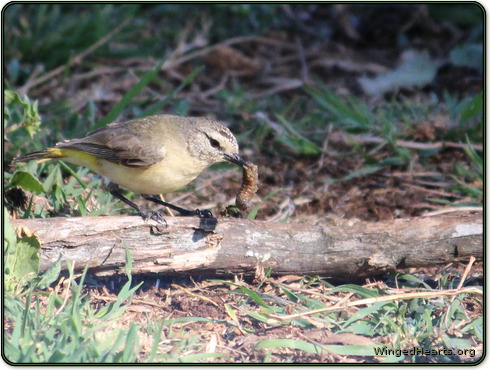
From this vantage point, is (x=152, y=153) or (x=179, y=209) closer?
(x=152, y=153)

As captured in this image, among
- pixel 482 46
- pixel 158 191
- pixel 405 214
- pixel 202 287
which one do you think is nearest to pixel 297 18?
pixel 482 46

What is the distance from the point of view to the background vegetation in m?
3.87

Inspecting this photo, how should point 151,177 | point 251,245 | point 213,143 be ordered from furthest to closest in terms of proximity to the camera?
point 213,143 → point 151,177 → point 251,245

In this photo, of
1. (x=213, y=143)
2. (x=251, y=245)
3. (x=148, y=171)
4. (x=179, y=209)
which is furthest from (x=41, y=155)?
(x=251, y=245)

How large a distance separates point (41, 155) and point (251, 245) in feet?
6.36

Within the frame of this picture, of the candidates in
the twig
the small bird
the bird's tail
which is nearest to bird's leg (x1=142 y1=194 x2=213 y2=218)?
the small bird

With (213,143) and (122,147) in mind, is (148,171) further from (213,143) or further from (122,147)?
(213,143)

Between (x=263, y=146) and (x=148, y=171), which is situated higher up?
(x=148, y=171)

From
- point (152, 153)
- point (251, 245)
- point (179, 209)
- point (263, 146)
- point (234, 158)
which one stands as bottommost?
point (263, 146)

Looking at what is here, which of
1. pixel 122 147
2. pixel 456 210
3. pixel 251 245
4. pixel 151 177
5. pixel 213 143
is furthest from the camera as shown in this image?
pixel 456 210

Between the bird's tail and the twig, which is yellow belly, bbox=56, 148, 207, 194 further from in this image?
the twig

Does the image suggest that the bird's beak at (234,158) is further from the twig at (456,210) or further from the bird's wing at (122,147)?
the twig at (456,210)

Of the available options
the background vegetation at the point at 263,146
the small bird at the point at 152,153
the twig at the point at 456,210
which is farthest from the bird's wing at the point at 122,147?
the twig at the point at 456,210

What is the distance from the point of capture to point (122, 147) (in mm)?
5059
